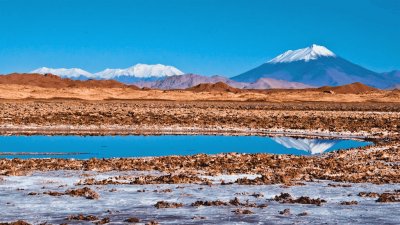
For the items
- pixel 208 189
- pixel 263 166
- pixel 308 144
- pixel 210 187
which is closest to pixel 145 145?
pixel 308 144

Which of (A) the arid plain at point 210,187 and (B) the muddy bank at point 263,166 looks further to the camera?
(B) the muddy bank at point 263,166

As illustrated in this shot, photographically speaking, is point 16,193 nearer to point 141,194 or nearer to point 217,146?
point 141,194

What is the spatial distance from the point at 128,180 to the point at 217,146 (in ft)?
39.7

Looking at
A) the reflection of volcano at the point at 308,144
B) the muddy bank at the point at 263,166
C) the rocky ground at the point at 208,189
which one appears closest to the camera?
the rocky ground at the point at 208,189

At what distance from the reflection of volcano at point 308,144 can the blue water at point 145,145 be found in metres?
0.05

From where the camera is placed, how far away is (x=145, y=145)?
2831 cm

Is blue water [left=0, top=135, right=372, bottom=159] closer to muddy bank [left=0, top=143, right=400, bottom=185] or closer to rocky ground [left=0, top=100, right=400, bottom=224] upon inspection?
muddy bank [left=0, top=143, right=400, bottom=185]

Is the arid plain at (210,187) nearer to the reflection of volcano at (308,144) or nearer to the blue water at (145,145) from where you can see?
the reflection of volcano at (308,144)

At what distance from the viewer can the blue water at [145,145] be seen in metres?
25.3

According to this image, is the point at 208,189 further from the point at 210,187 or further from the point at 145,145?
the point at 145,145

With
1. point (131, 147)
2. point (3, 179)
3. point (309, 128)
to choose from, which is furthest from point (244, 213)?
point (309, 128)

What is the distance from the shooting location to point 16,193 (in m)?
14.2

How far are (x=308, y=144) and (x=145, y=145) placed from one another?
724 centimetres

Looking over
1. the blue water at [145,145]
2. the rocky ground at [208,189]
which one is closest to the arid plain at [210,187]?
the rocky ground at [208,189]
